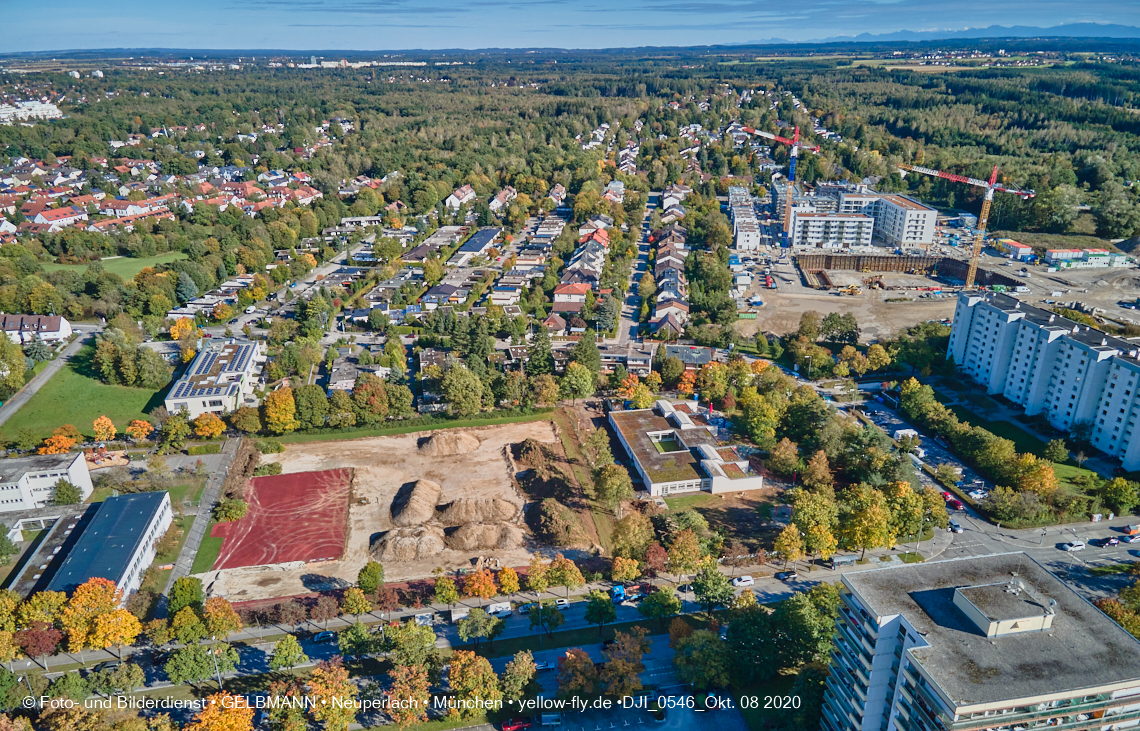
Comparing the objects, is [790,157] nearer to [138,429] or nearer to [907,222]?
[907,222]

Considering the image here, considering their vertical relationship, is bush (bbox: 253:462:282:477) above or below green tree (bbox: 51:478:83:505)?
below

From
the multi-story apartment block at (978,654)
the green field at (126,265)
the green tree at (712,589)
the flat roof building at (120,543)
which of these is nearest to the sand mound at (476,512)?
the green tree at (712,589)

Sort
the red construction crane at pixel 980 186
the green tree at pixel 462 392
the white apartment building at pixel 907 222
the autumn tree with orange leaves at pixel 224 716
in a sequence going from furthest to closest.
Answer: the white apartment building at pixel 907 222, the red construction crane at pixel 980 186, the green tree at pixel 462 392, the autumn tree with orange leaves at pixel 224 716

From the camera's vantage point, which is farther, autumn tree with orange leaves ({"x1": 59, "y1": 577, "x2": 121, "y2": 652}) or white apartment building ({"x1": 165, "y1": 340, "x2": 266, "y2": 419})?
white apartment building ({"x1": 165, "y1": 340, "x2": 266, "y2": 419})

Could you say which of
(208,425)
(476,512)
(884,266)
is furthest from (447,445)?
(884,266)

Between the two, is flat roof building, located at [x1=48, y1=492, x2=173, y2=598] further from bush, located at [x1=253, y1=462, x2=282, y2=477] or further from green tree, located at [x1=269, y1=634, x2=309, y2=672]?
green tree, located at [x1=269, y1=634, x2=309, y2=672]

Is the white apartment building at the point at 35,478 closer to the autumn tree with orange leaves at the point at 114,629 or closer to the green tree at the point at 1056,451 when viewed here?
the autumn tree with orange leaves at the point at 114,629

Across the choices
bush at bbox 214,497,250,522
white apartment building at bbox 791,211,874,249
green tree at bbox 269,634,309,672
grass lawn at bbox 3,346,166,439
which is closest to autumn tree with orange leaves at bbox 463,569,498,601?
green tree at bbox 269,634,309,672

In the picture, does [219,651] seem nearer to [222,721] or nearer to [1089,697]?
[222,721]
